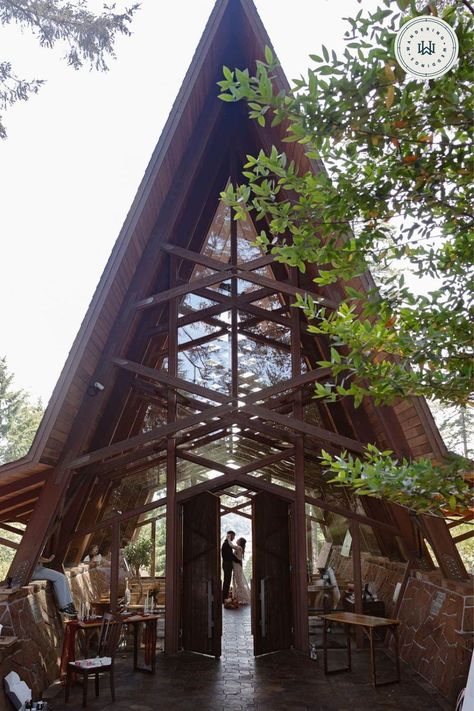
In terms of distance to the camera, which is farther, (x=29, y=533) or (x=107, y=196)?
(x=107, y=196)

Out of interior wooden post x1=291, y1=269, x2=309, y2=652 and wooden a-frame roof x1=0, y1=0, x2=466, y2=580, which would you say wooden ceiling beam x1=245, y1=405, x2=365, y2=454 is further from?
interior wooden post x1=291, y1=269, x2=309, y2=652

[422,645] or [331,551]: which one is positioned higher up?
[331,551]

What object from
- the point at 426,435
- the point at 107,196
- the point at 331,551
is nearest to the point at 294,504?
the point at 426,435

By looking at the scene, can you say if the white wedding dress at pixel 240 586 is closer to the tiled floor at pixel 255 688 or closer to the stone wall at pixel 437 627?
the stone wall at pixel 437 627

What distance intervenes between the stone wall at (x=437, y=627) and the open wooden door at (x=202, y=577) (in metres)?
2.58

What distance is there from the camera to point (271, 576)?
9.67m

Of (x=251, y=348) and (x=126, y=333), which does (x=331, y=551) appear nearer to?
(x=251, y=348)

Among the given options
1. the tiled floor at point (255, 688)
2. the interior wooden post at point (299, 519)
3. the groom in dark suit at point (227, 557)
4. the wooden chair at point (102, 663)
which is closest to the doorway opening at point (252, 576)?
the tiled floor at point (255, 688)

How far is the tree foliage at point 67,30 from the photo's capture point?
12.0 m

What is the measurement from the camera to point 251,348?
9805 millimetres

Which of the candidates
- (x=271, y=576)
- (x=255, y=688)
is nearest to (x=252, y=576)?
(x=271, y=576)

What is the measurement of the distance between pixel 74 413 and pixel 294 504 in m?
3.51

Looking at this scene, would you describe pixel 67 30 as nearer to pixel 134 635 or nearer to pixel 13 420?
pixel 134 635

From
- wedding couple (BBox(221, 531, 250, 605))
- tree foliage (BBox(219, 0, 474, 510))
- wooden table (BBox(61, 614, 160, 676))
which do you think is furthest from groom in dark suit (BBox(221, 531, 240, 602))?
tree foliage (BBox(219, 0, 474, 510))
